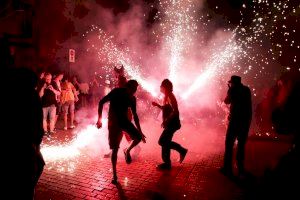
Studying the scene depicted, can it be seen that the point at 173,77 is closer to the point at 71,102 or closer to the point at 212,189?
the point at 71,102

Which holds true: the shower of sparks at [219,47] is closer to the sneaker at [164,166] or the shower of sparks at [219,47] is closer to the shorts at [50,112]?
the shorts at [50,112]

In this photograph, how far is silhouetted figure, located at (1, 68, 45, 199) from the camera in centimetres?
344

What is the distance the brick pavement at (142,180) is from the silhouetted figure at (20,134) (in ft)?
5.46

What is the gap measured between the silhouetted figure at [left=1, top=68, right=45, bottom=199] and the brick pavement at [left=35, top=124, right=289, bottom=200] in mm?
1664

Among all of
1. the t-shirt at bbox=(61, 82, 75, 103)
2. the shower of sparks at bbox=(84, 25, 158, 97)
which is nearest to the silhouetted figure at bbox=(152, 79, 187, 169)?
the t-shirt at bbox=(61, 82, 75, 103)

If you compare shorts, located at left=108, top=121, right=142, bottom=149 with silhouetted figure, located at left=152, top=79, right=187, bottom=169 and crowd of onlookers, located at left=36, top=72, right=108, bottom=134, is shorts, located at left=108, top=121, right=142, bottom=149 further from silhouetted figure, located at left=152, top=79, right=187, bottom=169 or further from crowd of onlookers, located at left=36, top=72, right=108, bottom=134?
crowd of onlookers, located at left=36, top=72, right=108, bottom=134

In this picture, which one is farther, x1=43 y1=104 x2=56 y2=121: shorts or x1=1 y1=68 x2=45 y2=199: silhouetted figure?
x1=43 y1=104 x2=56 y2=121: shorts

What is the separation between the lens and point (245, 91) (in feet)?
20.5

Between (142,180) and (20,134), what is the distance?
10.1 ft

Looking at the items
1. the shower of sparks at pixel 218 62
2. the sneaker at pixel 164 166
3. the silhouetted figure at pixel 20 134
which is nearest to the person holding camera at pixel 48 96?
the sneaker at pixel 164 166

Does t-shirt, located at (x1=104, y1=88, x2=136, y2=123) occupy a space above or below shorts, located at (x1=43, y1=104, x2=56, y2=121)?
above

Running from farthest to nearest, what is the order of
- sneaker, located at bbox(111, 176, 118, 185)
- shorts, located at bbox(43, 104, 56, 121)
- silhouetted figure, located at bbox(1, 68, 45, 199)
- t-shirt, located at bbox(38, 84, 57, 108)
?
shorts, located at bbox(43, 104, 56, 121) → t-shirt, located at bbox(38, 84, 57, 108) → sneaker, located at bbox(111, 176, 118, 185) → silhouetted figure, located at bbox(1, 68, 45, 199)

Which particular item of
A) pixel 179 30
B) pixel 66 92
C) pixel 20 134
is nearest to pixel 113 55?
pixel 179 30

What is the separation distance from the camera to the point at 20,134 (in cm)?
353
